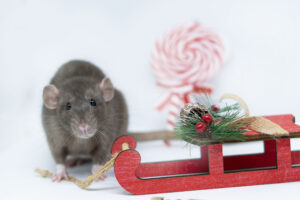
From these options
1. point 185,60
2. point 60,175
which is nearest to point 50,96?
point 60,175

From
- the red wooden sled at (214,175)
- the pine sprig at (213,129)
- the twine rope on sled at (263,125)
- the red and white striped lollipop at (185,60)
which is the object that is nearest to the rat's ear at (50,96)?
the red wooden sled at (214,175)

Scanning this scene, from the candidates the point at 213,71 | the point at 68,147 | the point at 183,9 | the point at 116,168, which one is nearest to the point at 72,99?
the point at 68,147

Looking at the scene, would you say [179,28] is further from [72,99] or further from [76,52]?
[72,99]

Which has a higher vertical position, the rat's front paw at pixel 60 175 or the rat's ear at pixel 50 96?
the rat's ear at pixel 50 96

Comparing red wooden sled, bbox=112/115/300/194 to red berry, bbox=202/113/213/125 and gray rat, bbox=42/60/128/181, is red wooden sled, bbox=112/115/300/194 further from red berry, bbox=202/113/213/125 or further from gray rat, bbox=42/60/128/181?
gray rat, bbox=42/60/128/181

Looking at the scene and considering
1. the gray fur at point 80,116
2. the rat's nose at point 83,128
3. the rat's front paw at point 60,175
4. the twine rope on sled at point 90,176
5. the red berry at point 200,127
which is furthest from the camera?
the rat's front paw at point 60,175

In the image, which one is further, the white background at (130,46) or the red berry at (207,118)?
the white background at (130,46)

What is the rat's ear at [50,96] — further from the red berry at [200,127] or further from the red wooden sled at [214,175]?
the red berry at [200,127]

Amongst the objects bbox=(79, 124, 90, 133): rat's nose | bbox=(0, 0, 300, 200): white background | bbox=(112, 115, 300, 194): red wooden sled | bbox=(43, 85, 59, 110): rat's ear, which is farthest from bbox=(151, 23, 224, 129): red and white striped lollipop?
bbox=(112, 115, 300, 194): red wooden sled
